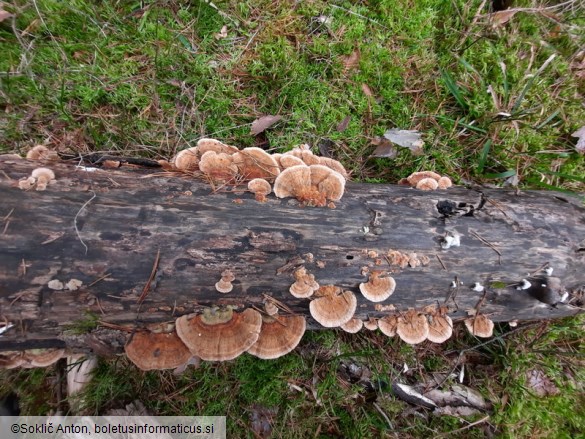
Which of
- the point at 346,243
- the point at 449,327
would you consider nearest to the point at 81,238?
the point at 346,243

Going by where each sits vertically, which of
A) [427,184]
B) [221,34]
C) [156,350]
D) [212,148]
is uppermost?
[221,34]

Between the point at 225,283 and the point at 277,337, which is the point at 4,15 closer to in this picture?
the point at 225,283

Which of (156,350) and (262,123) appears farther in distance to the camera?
(262,123)

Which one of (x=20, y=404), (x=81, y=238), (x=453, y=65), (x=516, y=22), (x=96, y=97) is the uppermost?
(x=516, y=22)

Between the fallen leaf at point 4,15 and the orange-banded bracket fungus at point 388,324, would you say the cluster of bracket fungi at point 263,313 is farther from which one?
the fallen leaf at point 4,15

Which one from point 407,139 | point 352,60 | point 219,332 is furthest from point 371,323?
point 352,60

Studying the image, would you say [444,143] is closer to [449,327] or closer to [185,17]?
[449,327]

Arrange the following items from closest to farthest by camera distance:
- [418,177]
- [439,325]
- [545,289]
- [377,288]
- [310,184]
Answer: [377,288], [310,184], [545,289], [439,325], [418,177]
